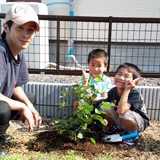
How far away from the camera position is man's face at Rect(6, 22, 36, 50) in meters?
1.76

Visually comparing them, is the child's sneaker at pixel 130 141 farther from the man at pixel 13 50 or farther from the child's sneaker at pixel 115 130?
the man at pixel 13 50

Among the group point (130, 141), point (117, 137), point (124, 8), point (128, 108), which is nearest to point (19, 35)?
point (128, 108)

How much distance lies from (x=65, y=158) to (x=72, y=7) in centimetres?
552

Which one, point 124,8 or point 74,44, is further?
point 124,8

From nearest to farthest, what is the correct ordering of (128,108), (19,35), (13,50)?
(19,35) → (13,50) → (128,108)

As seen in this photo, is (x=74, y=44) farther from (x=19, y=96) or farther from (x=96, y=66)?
(x=19, y=96)

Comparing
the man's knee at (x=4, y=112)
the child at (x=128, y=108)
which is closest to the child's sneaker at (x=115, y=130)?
the child at (x=128, y=108)

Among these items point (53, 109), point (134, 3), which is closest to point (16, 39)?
point (53, 109)

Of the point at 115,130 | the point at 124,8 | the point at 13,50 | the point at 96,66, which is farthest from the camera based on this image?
the point at 124,8

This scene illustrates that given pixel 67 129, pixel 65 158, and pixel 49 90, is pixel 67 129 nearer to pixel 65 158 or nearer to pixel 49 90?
pixel 65 158

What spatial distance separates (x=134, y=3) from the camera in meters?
6.61

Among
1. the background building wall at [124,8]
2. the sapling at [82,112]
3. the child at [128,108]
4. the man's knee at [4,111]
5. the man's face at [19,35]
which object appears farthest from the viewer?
the background building wall at [124,8]

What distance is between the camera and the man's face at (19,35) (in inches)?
69.4

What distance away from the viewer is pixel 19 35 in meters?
1.76
